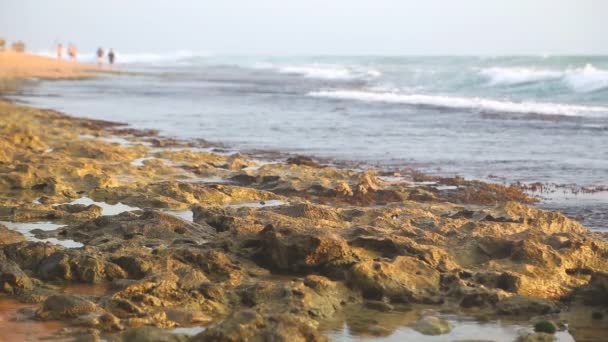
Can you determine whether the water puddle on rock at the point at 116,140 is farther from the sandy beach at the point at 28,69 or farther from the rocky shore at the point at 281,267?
the sandy beach at the point at 28,69

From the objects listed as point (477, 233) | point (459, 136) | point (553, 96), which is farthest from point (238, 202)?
point (553, 96)

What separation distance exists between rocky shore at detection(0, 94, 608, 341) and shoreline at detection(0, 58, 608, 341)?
0.01 metres

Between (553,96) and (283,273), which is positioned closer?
(283,273)

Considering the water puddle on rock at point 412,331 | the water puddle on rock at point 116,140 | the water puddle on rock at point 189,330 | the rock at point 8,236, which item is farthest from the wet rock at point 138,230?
the water puddle on rock at point 116,140

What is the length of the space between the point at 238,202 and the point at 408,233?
9.70ft

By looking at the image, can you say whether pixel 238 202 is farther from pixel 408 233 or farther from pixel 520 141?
pixel 520 141

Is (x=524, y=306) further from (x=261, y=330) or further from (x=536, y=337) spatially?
(x=261, y=330)

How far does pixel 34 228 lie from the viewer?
833 centimetres

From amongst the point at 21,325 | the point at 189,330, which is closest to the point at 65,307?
the point at 21,325

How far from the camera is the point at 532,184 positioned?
12.0m

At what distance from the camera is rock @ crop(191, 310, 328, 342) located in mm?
5172

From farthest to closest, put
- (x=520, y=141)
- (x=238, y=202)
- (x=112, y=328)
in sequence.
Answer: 1. (x=520, y=141)
2. (x=238, y=202)
3. (x=112, y=328)

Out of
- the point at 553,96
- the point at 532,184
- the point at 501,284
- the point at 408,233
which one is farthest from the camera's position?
the point at 553,96

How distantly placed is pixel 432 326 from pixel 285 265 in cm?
151
